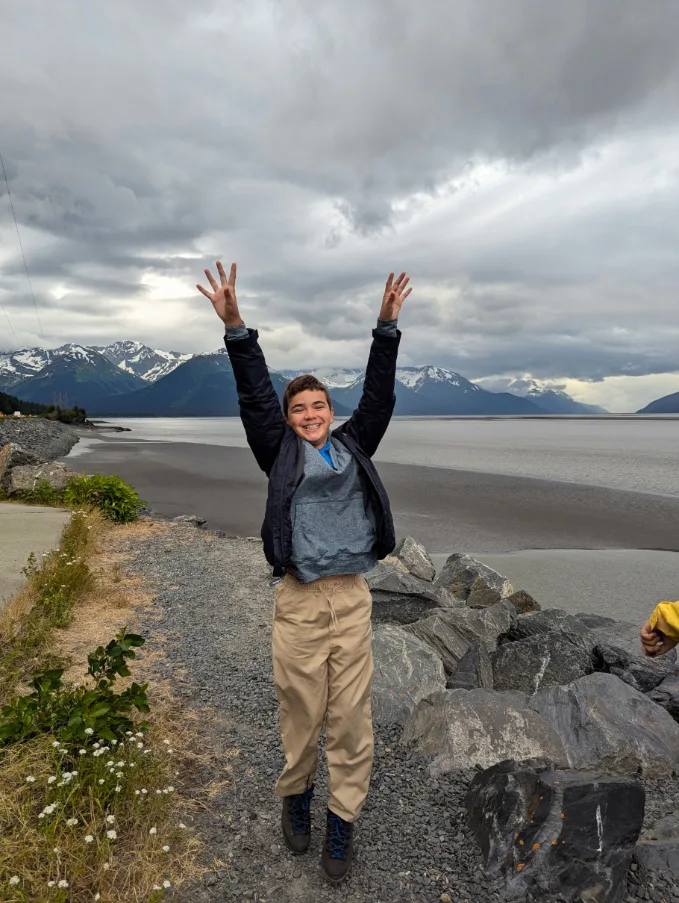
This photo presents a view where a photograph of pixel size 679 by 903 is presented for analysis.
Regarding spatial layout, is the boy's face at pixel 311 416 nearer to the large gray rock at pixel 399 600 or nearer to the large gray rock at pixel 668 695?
the large gray rock at pixel 668 695

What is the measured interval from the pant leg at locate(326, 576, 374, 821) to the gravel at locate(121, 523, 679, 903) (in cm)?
47

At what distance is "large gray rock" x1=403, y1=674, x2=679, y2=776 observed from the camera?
4.63m

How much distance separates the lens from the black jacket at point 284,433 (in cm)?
344

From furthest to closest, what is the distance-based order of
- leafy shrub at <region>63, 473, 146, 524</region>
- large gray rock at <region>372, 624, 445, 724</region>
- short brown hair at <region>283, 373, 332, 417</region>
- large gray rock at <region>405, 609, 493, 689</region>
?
1. leafy shrub at <region>63, 473, 146, 524</region>
2. large gray rock at <region>405, 609, 493, 689</region>
3. large gray rock at <region>372, 624, 445, 724</region>
4. short brown hair at <region>283, 373, 332, 417</region>

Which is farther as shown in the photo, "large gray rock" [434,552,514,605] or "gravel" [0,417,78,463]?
"gravel" [0,417,78,463]

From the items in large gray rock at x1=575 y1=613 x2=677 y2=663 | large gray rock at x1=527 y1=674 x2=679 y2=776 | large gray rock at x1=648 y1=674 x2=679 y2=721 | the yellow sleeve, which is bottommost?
large gray rock at x1=575 y1=613 x2=677 y2=663

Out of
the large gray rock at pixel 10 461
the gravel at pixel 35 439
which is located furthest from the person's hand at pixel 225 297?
the gravel at pixel 35 439

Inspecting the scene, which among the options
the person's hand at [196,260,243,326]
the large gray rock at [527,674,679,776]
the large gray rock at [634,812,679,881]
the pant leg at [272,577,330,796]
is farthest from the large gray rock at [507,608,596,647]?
the person's hand at [196,260,243,326]

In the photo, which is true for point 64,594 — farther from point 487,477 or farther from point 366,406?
point 487,477

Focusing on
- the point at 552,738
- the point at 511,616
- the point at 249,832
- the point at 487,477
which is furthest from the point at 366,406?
the point at 487,477

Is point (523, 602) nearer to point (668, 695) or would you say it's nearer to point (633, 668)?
point (633, 668)

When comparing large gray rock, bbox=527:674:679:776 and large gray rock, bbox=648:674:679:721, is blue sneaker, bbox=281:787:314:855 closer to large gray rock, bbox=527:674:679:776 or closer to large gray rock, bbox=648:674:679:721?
large gray rock, bbox=527:674:679:776

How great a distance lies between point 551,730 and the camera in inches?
189

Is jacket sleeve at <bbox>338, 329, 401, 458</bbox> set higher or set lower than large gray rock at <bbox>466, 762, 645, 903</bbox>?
higher
